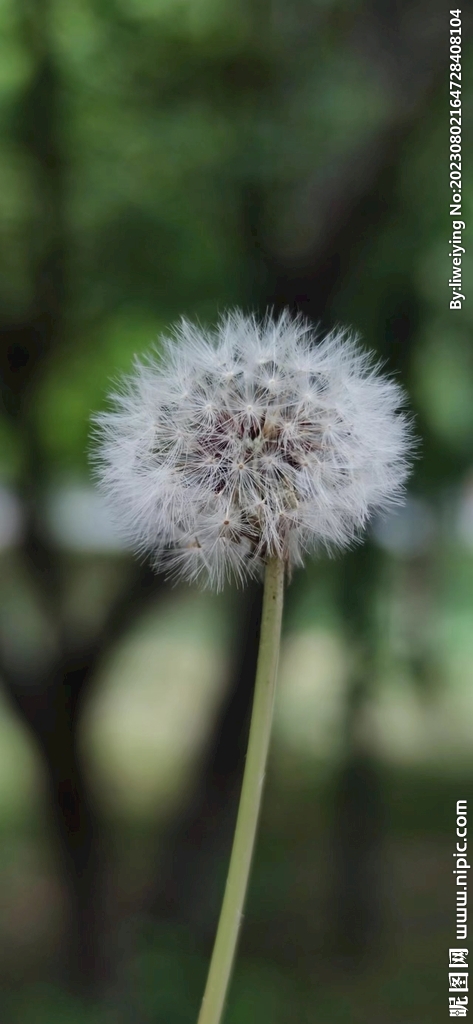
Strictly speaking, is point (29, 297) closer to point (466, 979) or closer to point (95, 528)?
point (95, 528)

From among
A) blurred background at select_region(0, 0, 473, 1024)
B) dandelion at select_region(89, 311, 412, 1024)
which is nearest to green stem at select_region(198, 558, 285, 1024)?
dandelion at select_region(89, 311, 412, 1024)

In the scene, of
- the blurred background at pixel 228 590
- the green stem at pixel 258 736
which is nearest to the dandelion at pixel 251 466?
the green stem at pixel 258 736

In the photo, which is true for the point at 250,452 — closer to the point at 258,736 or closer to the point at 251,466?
the point at 251,466

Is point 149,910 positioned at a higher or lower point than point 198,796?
lower

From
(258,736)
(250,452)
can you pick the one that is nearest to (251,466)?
(250,452)

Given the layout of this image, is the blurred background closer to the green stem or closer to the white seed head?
the white seed head

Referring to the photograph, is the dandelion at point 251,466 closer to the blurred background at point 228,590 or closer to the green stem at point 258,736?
the green stem at point 258,736

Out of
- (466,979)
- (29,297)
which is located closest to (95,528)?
(29,297)
